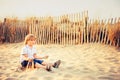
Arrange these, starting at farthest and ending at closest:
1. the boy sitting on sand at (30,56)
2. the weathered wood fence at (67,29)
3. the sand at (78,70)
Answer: the weathered wood fence at (67,29) < the boy sitting on sand at (30,56) < the sand at (78,70)

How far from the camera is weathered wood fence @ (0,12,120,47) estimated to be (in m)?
6.23

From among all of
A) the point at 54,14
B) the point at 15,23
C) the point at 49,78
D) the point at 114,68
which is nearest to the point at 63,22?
the point at 54,14

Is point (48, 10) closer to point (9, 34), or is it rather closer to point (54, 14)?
point (54, 14)

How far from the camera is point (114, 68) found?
374cm

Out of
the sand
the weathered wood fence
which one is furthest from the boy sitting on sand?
the weathered wood fence

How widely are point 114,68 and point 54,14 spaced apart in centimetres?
337

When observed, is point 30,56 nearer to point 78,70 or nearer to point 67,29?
point 78,70

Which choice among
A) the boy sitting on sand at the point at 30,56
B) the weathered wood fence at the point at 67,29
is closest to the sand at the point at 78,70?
the boy sitting on sand at the point at 30,56

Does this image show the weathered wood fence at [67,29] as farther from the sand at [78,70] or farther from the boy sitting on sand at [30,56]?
the boy sitting on sand at [30,56]

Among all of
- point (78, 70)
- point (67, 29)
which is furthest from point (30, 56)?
point (67, 29)

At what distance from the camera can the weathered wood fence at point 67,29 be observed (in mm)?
6230

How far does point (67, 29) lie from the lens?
7.01 m

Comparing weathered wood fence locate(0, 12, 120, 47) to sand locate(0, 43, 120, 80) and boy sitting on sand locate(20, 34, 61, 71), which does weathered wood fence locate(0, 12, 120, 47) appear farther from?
boy sitting on sand locate(20, 34, 61, 71)

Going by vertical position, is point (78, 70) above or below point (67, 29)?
below
